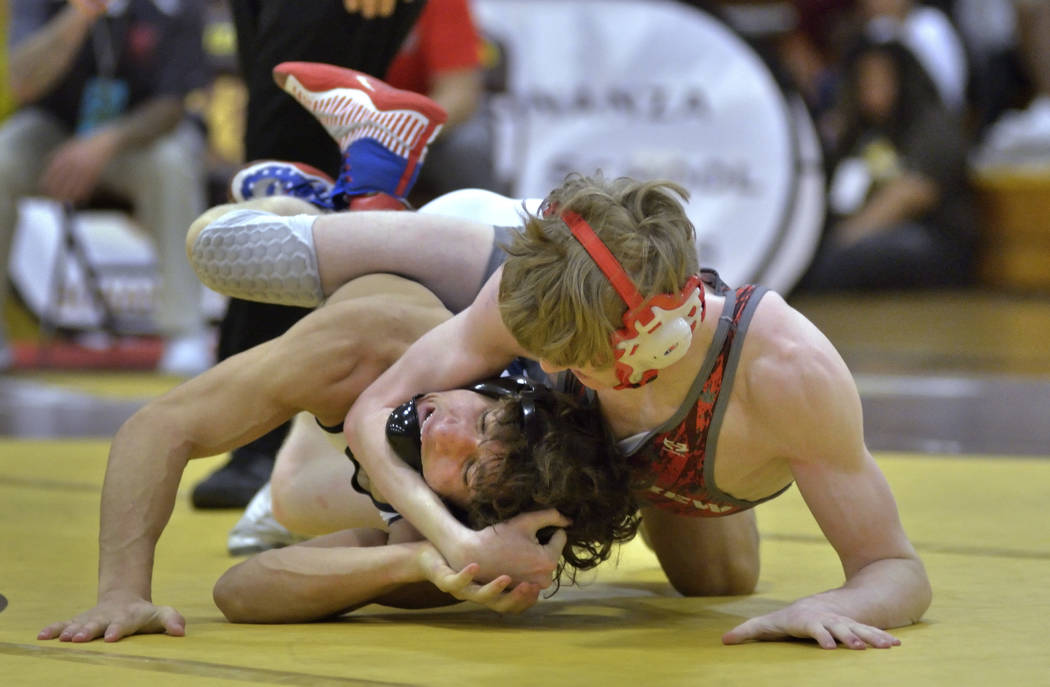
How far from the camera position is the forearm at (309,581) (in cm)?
192

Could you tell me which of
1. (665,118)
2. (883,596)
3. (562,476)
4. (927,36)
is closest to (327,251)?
(562,476)

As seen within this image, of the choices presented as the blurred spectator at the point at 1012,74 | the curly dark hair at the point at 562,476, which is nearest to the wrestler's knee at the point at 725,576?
the curly dark hair at the point at 562,476

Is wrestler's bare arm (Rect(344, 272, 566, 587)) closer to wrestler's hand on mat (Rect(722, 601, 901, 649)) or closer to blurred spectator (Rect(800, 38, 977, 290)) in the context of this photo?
wrestler's hand on mat (Rect(722, 601, 901, 649))

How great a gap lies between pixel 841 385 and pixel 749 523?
19.1 inches

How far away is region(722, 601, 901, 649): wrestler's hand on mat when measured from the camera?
1773mm

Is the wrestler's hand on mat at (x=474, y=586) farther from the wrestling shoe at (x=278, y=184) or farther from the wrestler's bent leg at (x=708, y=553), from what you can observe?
the wrestling shoe at (x=278, y=184)

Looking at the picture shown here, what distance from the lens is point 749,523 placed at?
2.27m

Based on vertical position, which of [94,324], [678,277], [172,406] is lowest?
[94,324]

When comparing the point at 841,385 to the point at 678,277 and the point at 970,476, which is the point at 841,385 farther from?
the point at 970,476

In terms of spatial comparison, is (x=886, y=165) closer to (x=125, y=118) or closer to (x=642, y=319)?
(x=125, y=118)

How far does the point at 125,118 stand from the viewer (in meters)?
5.34

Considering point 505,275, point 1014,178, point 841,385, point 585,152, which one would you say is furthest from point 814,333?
point 1014,178

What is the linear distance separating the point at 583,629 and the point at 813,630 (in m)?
0.32

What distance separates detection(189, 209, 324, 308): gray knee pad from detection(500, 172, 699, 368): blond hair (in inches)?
18.9
